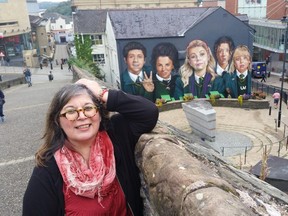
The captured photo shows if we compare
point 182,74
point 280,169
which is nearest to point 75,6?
point 182,74

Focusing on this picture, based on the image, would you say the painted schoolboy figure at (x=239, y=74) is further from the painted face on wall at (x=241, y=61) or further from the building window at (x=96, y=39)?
the building window at (x=96, y=39)

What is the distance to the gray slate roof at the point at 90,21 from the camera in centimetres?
3523

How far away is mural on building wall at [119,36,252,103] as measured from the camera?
2686 cm

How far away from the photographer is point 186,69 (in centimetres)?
2739

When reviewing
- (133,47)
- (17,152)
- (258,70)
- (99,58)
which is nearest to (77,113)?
(17,152)

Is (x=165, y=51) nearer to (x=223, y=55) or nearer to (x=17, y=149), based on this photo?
(x=223, y=55)

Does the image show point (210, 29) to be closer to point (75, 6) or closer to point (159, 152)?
point (159, 152)

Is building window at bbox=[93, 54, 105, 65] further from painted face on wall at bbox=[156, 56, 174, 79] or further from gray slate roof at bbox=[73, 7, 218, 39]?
painted face on wall at bbox=[156, 56, 174, 79]

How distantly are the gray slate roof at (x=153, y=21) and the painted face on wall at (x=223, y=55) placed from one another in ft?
10.2

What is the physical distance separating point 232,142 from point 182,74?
431 inches

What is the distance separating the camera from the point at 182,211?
175 cm

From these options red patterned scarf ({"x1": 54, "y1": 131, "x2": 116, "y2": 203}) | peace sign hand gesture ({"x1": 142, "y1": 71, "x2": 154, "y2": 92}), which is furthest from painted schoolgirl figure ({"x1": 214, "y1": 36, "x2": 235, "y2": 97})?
red patterned scarf ({"x1": 54, "y1": 131, "x2": 116, "y2": 203})

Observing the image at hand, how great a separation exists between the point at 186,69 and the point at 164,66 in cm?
200

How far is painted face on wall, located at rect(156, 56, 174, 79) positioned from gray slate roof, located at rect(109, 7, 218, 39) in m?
2.05
